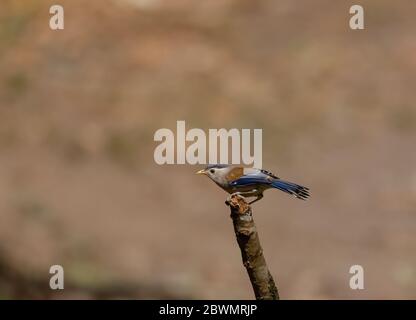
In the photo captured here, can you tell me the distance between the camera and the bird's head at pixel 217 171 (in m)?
6.42

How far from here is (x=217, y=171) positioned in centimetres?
645

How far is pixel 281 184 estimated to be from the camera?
6.41 metres

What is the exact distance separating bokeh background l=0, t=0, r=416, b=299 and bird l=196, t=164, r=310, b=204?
27.6ft

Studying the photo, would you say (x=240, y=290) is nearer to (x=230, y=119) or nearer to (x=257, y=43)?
(x=230, y=119)

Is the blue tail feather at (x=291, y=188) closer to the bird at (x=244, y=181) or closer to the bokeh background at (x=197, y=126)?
the bird at (x=244, y=181)

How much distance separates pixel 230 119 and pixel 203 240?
13.0 ft

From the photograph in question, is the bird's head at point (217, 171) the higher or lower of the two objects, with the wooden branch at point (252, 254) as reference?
higher

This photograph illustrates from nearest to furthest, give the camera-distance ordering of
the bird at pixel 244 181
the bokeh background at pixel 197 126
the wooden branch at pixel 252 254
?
1. the wooden branch at pixel 252 254
2. the bird at pixel 244 181
3. the bokeh background at pixel 197 126

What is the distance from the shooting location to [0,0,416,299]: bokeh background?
50.5ft

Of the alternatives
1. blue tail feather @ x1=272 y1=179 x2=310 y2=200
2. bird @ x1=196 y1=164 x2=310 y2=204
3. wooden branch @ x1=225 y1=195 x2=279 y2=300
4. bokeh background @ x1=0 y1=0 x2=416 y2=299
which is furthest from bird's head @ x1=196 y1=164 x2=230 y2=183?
bokeh background @ x1=0 y1=0 x2=416 y2=299

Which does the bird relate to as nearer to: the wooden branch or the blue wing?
the blue wing

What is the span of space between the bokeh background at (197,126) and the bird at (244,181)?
8.40 m

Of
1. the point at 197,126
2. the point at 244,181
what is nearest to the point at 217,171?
the point at 244,181

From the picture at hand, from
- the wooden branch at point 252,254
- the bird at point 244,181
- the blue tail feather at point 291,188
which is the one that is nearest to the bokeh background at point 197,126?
the blue tail feather at point 291,188
